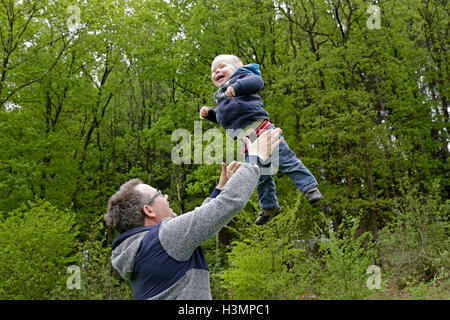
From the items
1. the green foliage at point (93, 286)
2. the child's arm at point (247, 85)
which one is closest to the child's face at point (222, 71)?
the child's arm at point (247, 85)

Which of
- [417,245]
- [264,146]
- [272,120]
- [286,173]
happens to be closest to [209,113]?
[286,173]

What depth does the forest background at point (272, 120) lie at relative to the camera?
28.4 ft

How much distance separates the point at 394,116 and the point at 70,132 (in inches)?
542

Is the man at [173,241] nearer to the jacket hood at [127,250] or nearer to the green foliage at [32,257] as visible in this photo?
the jacket hood at [127,250]

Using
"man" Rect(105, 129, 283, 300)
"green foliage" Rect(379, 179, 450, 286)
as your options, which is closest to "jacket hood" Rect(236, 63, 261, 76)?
"man" Rect(105, 129, 283, 300)

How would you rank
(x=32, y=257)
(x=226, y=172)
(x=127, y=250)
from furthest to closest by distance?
(x=32, y=257)
(x=226, y=172)
(x=127, y=250)

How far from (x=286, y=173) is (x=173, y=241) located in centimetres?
139

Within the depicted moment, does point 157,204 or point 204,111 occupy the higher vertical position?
point 204,111

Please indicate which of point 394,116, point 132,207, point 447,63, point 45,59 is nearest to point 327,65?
point 394,116

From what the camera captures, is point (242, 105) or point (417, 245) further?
point (417, 245)

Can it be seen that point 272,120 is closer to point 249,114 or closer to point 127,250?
point 249,114

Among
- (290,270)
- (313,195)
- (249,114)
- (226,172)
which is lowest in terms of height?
(290,270)

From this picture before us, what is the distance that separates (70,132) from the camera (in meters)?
17.0

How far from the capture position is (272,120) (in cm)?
1248
